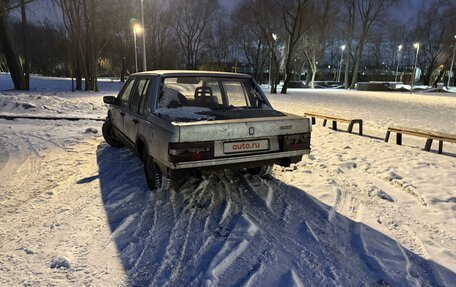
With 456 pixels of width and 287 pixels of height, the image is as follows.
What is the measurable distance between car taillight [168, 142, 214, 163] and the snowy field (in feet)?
2.39

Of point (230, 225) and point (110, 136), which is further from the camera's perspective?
point (110, 136)

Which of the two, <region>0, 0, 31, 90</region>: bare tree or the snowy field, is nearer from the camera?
the snowy field

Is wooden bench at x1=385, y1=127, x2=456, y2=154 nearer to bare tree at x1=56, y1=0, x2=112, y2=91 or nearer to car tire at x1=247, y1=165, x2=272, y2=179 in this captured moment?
car tire at x1=247, y1=165, x2=272, y2=179

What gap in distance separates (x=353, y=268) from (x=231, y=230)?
1277 mm

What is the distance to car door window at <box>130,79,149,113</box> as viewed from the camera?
5.08 meters

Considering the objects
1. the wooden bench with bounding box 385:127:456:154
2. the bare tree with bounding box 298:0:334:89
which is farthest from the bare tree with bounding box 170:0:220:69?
the wooden bench with bounding box 385:127:456:154

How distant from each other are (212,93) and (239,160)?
1.57m

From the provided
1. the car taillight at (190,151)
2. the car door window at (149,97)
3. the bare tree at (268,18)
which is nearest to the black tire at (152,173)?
the car door window at (149,97)

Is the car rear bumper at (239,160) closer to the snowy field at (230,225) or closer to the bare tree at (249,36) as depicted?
the snowy field at (230,225)

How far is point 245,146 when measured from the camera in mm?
4031

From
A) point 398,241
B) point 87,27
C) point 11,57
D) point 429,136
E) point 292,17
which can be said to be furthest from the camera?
point 292,17

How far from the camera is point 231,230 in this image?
3.65 metres

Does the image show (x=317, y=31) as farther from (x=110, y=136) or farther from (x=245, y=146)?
(x=245, y=146)

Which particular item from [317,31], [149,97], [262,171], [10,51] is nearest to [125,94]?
[149,97]
